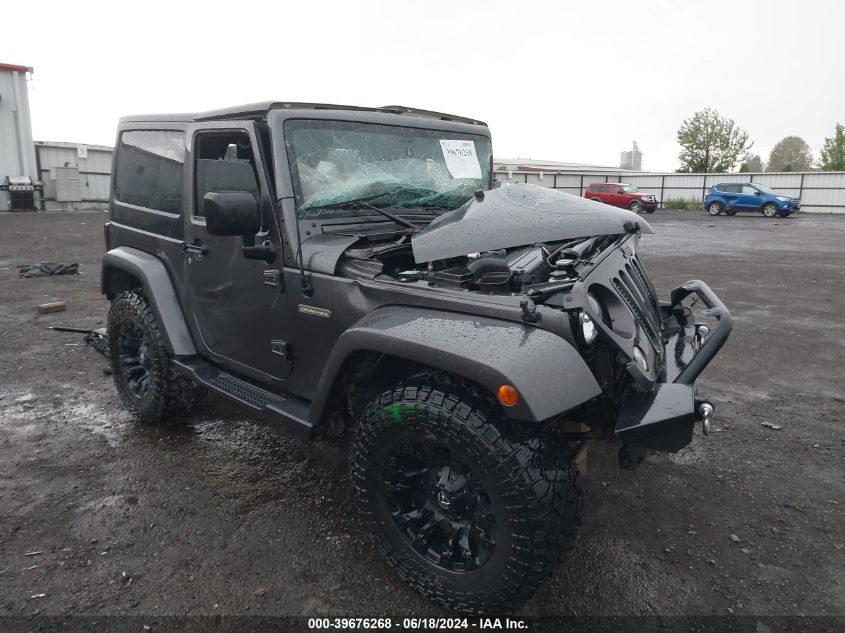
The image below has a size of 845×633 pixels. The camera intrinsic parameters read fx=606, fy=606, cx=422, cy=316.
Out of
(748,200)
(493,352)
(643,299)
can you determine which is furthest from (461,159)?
(748,200)

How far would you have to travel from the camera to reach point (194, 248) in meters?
3.57

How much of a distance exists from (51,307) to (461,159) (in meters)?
5.87

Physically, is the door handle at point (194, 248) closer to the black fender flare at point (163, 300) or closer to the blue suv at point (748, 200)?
the black fender flare at point (163, 300)

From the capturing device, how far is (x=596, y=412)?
265 cm

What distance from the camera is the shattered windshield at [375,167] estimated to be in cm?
305

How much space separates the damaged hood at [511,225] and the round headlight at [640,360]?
55cm

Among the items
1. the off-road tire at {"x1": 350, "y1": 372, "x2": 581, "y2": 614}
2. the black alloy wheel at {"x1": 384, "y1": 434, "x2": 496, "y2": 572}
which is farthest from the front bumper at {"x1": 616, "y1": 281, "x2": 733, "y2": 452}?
the black alloy wheel at {"x1": 384, "y1": 434, "x2": 496, "y2": 572}

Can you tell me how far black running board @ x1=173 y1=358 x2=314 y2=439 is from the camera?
2.91 meters

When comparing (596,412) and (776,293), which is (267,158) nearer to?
(596,412)

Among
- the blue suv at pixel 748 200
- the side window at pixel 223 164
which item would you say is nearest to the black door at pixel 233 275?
the side window at pixel 223 164

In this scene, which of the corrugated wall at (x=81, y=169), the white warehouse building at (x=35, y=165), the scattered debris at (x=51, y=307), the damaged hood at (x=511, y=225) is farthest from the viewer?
the corrugated wall at (x=81, y=169)

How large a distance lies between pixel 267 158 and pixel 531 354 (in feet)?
5.74

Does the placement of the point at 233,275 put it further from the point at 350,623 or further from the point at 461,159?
the point at 350,623

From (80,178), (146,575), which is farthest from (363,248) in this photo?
(80,178)
